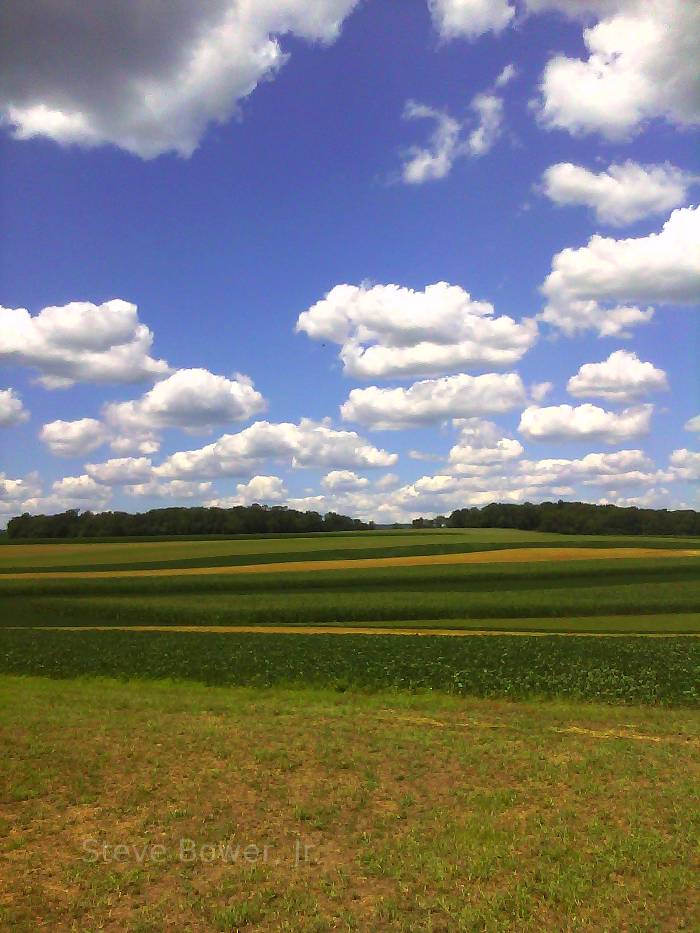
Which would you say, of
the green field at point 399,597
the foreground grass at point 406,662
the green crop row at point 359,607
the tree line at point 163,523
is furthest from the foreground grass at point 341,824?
the tree line at point 163,523

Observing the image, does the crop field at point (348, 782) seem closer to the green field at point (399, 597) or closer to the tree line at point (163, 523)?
the green field at point (399, 597)

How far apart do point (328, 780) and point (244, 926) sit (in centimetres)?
462

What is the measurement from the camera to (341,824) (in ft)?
36.7

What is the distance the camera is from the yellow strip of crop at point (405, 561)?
213 feet

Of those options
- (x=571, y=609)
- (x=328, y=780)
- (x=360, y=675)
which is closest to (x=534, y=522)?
(x=571, y=609)

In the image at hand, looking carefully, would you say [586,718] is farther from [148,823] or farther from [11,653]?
[11,653]

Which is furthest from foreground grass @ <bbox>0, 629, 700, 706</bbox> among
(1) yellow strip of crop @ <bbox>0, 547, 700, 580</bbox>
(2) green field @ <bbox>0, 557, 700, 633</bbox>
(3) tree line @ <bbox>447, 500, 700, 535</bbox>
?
(3) tree line @ <bbox>447, 500, 700, 535</bbox>

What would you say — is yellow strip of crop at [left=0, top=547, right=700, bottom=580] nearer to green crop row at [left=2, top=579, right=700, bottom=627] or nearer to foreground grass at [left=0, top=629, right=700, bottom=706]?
green crop row at [left=2, top=579, right=700, bottom=627]

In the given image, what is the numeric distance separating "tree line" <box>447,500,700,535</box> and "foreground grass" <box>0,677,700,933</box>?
11668 centimetres

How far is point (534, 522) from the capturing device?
139 meters

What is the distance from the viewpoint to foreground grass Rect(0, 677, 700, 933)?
28.8 feet

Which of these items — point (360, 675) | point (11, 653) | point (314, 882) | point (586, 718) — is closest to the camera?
point (314, 882)

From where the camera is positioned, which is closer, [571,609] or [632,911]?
[632,911]

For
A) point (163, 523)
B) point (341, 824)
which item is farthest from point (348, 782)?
point (163, 523)
